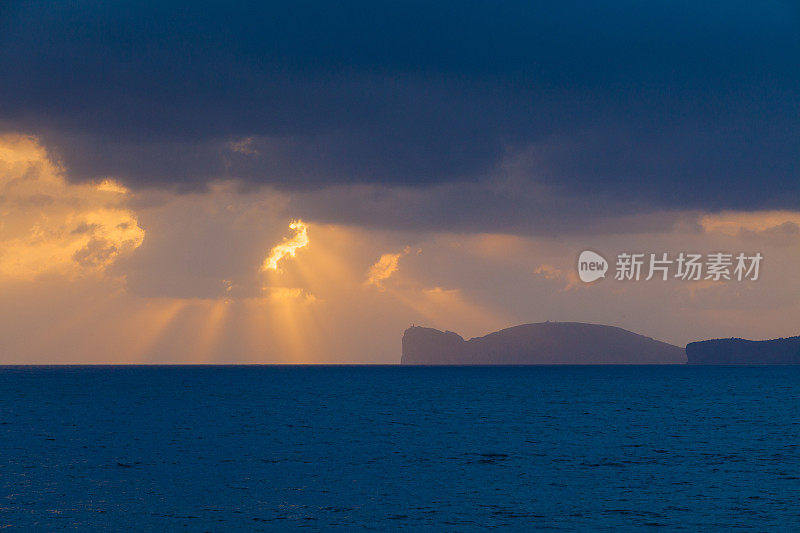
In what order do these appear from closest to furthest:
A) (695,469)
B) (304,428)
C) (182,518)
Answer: (182,518), (695,469), (304,428)

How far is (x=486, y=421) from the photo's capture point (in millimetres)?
95250

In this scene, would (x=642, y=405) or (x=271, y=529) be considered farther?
(x=642, y=405)

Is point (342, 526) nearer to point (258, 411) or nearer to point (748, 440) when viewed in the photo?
point (748, 440)

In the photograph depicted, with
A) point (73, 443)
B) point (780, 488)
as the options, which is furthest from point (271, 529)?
point (73, 443)

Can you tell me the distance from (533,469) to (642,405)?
8091 cm

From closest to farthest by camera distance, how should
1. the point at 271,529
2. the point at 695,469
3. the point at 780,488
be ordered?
the point at 271,529, the point at 780,488, the point at 695,469

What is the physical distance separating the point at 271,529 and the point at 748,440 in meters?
52.6

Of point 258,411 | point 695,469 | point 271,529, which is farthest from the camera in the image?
point 258,411

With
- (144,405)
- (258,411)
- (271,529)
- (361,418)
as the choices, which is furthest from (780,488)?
(144,405)

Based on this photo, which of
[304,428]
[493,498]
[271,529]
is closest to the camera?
[271,529]

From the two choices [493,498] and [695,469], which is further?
[695,469]

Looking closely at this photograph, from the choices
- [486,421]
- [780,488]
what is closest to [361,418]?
[486,421]

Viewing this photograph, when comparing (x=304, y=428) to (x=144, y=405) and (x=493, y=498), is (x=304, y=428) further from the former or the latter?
(x=144, y=405)

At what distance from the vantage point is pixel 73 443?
2749 inches
